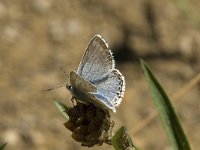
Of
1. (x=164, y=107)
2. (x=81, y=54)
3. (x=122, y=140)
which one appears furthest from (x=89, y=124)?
(x=81, y=54)

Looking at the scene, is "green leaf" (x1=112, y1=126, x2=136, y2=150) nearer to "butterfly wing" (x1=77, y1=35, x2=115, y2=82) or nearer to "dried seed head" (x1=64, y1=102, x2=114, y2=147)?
"dried seed head" (x1=64, y1=102, x2=114, y2=147)

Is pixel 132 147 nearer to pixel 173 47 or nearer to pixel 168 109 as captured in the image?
pixel 168 109

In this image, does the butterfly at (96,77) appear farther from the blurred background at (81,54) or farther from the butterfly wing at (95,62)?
the blurred background at (81,54)

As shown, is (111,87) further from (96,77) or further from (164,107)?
(164,107)

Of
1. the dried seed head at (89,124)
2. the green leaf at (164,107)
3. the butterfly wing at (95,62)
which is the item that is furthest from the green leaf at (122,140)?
the green leaf at (164,107)

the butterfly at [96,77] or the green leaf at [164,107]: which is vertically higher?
the butterfly at [96,77]
